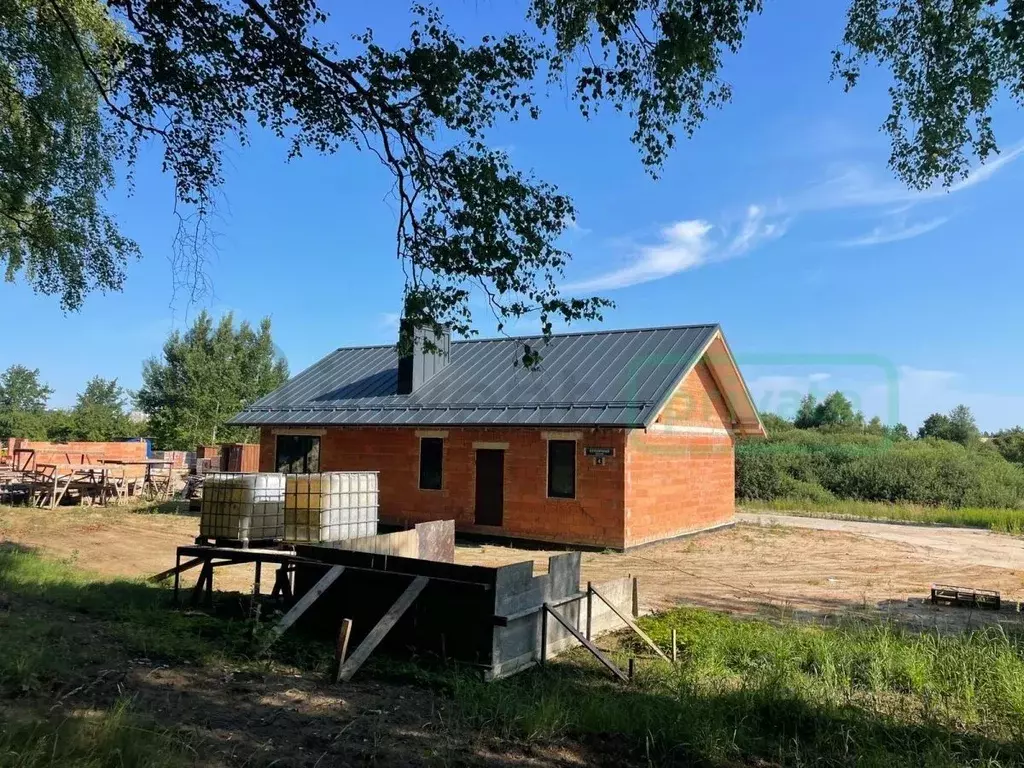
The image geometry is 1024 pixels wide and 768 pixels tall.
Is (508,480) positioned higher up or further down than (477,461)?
further down

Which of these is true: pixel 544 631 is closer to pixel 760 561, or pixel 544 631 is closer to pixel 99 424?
pixel 760 561

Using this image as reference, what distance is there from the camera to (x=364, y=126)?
25.3 feet

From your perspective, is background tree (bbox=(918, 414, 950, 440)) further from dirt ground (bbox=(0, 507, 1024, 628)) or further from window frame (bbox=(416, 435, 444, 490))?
window frame (bbox=(416, 435, 444, 490))

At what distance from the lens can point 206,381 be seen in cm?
5056

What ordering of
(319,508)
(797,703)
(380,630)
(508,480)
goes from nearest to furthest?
1. (797,703)
2. (380,630)
3. (319,508)
4. (508,480)

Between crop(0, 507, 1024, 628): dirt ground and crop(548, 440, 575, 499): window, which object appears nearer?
crop(0, 507, 1024, 628): dirt ground

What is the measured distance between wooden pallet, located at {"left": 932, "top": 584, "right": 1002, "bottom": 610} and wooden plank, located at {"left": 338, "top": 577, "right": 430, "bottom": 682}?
8.59m

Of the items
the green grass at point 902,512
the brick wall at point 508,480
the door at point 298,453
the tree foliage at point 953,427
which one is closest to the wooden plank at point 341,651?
the brick wall at point 508,480

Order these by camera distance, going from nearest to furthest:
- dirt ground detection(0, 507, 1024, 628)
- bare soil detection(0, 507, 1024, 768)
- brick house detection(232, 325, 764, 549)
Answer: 1. bare soil detection(0, 507, 1024, 768)
2. dirt ground detection(0, 507, 1024, 628)
3. brick house detection(232, 325, 764, 549)

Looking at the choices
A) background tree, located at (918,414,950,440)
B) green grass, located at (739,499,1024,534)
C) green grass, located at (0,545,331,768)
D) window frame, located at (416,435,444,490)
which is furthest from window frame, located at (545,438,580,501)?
background tree, located at (918,414,950,440)

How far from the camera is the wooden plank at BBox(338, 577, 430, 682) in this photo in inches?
255

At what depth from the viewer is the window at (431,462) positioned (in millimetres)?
19609

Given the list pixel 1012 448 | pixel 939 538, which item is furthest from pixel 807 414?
pixel 939 538

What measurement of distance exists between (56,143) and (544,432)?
11.4 meters
